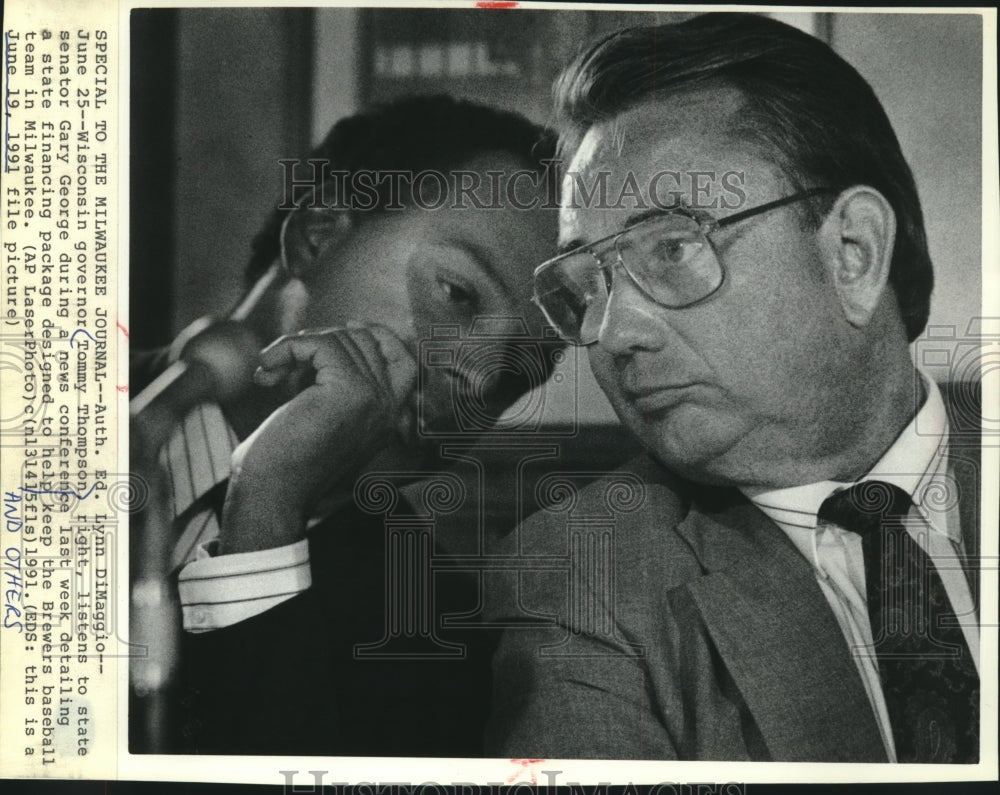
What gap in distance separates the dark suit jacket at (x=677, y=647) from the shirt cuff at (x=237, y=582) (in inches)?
12.6

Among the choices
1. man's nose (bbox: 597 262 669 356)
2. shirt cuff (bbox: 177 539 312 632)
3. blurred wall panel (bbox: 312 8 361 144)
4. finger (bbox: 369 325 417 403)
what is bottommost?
shirt cuff (bbox: 177 539 312 632)

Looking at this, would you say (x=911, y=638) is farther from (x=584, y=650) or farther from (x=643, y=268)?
(x=643, y=268)

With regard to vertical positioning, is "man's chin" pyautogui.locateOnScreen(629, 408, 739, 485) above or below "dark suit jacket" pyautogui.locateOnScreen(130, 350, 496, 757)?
above

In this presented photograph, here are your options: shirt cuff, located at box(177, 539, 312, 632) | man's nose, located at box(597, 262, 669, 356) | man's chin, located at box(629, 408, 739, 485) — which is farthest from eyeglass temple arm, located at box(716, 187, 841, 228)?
shirt cuff, located at box(177, 539, 312, 632)

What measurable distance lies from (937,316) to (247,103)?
1.05 metres

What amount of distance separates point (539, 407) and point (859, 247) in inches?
19.8

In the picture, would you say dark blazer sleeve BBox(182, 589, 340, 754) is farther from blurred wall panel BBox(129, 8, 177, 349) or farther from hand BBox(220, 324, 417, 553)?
blurred wall panel BBox(129, 8, 177, 349)

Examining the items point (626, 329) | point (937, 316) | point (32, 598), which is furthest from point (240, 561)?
point (937, 316)

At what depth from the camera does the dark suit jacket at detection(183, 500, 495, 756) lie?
146 cm

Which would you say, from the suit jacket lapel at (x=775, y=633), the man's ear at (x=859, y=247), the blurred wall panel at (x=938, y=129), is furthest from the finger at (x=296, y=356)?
the blurred wall panel at (x=938, y=129)

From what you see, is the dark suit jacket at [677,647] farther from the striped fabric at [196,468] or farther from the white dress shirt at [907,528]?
the striped fabric at [196,468]

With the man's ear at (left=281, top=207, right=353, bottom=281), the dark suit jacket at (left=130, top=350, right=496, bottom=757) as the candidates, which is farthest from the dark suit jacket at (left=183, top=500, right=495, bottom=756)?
the man's ear at (left=281, top=207, right=353, bottom=281)

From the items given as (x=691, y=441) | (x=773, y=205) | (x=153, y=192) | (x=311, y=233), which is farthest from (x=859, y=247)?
(x=153, y=192)

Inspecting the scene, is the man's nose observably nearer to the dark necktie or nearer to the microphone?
the dark necktie
